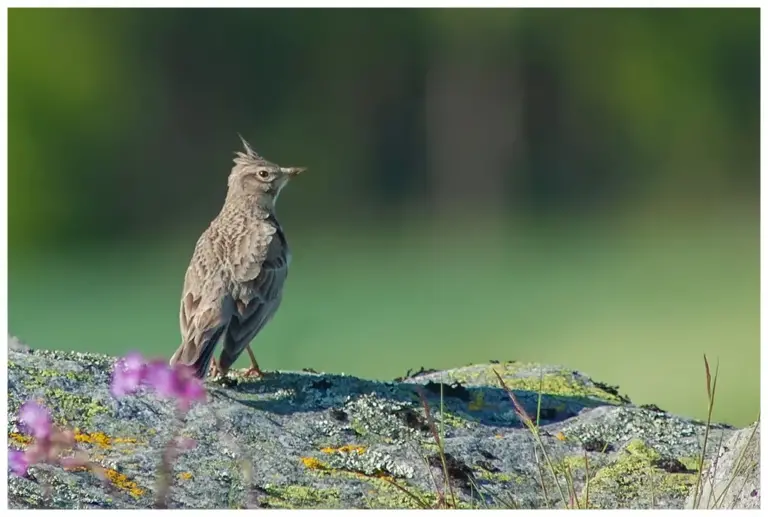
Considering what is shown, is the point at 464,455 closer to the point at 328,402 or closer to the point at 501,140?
the point at 328,402

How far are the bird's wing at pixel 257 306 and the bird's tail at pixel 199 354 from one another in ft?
0.25

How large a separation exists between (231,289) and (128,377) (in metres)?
1.91

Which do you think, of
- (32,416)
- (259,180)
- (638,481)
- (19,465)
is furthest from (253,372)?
(259,180)

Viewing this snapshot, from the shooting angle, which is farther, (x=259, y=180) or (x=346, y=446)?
(x=259, y=180)

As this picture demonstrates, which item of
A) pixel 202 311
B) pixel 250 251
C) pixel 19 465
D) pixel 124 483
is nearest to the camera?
pixel 19 465

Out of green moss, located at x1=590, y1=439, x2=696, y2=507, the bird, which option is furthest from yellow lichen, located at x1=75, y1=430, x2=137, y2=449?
green moss, located at x1=590, y1=439, x2=696, y2=507

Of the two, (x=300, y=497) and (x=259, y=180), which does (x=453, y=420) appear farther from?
(x=259, y=180)

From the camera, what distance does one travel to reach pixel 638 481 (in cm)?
599

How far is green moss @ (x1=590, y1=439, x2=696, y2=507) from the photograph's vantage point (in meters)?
5.84

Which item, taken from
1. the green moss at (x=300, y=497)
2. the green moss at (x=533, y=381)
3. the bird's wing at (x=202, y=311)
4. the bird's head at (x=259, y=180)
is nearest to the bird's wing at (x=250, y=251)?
the bird's wing at (x=202, y=311)

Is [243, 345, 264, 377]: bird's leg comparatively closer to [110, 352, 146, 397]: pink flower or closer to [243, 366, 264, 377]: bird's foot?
[243, 366, 264, 377]: bird's foot

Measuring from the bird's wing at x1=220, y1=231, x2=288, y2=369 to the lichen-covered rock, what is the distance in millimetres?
387

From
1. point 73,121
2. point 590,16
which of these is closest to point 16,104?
point 73,121

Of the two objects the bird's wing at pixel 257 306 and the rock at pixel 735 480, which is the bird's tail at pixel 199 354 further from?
the rock at pixel 735 480
